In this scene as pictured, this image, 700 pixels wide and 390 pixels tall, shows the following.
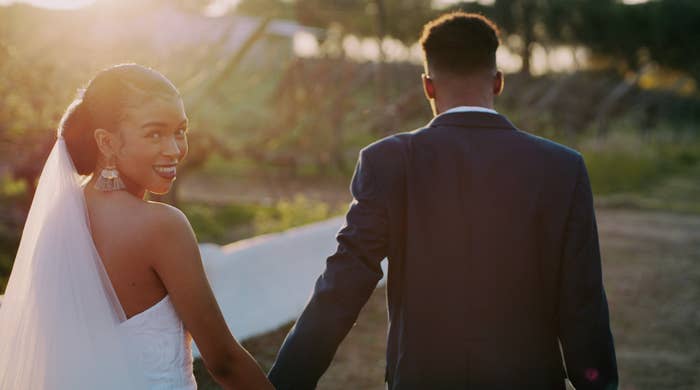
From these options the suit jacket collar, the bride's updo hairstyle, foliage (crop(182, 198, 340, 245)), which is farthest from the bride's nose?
foliage (crop(182, 198, 340, 245))

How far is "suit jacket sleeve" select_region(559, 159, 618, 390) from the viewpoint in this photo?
8.48ft

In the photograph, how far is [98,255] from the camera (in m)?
2.37

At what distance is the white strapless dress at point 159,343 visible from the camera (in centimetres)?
240

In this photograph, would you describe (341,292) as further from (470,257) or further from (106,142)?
(106,142)

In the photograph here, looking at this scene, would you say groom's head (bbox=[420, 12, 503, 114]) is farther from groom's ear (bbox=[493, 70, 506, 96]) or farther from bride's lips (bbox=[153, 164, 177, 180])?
bride's lips (bbox=[153, 164, 177, 180])

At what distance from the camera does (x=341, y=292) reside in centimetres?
270

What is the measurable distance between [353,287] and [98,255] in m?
0.84

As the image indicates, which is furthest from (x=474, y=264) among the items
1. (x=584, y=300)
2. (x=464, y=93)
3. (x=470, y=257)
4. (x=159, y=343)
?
(x=159, y=343)

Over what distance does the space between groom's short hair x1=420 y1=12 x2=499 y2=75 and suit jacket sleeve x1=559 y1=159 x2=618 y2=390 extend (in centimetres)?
49

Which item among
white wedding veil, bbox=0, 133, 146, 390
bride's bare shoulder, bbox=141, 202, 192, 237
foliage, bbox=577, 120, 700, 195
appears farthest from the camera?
foliage, bbox=577, 120, 700, 195

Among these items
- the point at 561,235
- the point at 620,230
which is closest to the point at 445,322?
the point at 561,235

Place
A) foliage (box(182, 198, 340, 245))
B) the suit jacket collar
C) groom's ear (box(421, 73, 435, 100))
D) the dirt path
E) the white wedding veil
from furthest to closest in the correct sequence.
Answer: foliage (box(182, 198, 340, 245)) < the dirt path < groom's ear (box(421, 73, 435, 100)) < the suit jacket collar < the white wedding veil

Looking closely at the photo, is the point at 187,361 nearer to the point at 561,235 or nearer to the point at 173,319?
the point at 173,319

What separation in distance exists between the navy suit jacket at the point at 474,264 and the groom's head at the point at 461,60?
0.30 feet
